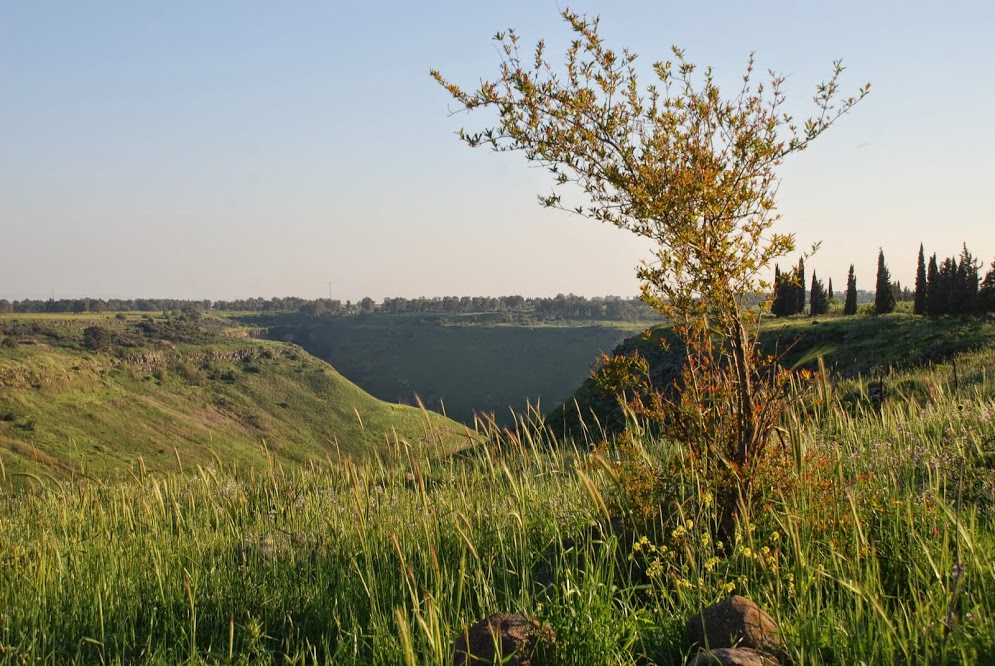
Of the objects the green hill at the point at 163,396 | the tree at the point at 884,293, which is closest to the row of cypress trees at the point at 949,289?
the tree at the point at 884,293

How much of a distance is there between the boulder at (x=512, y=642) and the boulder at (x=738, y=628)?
710 mm

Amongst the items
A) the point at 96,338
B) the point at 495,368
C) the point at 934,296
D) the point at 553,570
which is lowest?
the point at 495,368

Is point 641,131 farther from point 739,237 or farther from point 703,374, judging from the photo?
point 703,374

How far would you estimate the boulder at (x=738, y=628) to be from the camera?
338 centimetres

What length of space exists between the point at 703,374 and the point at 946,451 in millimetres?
2729

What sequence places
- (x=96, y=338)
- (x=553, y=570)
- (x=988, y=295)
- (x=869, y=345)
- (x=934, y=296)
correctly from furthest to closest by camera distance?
(x=96, y=338) < (x=934, y=296) < (x=988, y=295) < (x=869, y=345) < (x=553, y=570)

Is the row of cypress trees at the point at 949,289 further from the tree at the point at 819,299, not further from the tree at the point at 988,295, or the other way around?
the tree at the point at 819,299

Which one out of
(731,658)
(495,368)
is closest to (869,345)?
(731,658)

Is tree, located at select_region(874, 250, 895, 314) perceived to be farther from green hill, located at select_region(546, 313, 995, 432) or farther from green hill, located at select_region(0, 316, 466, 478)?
green hill, located at select_region(0, 316, 466, 478)

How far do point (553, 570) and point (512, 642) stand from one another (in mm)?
1364

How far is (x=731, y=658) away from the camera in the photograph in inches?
122

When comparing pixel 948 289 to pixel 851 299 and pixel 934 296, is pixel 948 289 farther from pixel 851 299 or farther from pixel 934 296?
pixel 851 299

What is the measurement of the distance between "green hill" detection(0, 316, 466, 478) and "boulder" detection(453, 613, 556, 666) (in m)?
76.8

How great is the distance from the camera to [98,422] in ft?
336
